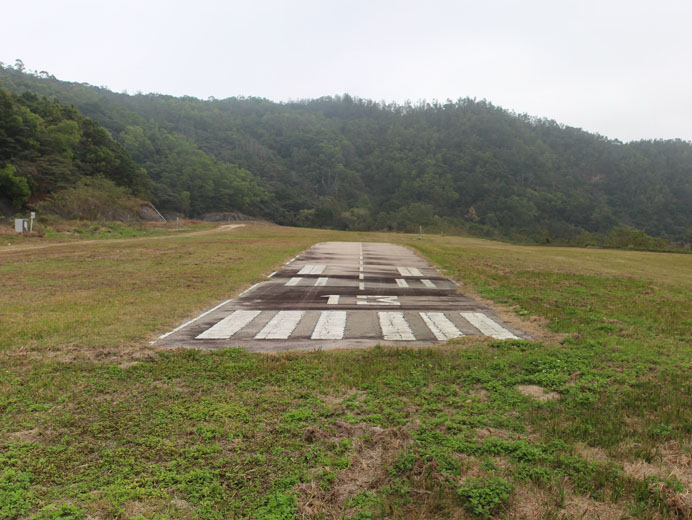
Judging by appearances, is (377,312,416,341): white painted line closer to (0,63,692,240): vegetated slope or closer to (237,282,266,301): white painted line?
(237,282,266,301): white painted line

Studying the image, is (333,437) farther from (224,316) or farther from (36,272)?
(36,272)

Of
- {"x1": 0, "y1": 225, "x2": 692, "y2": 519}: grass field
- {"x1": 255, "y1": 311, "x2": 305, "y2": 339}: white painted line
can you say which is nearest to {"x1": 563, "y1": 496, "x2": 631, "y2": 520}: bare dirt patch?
{"x1": 0, "y1": 225, "x2": 692, "y2": 519}: grass field

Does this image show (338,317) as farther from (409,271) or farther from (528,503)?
(409,271)

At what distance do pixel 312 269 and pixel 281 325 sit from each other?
9.76 meters

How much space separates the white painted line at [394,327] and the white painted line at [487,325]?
1.59 meters

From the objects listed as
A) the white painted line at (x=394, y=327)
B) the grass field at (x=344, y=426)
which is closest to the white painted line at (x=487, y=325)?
the grass field at (x=344, y=426)

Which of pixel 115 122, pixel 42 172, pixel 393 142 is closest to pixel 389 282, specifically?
pixel 42 172

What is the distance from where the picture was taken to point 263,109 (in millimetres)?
184500

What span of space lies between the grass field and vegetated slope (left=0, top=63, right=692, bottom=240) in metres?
94.8

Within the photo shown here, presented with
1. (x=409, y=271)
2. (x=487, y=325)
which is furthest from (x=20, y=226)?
(x=487, y=325)

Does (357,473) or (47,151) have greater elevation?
(47,151)

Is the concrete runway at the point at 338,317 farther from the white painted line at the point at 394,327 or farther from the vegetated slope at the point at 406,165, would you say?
the vegetated slope at the point at 406,165

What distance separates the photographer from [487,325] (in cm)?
940

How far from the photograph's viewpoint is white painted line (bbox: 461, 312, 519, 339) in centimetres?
848
